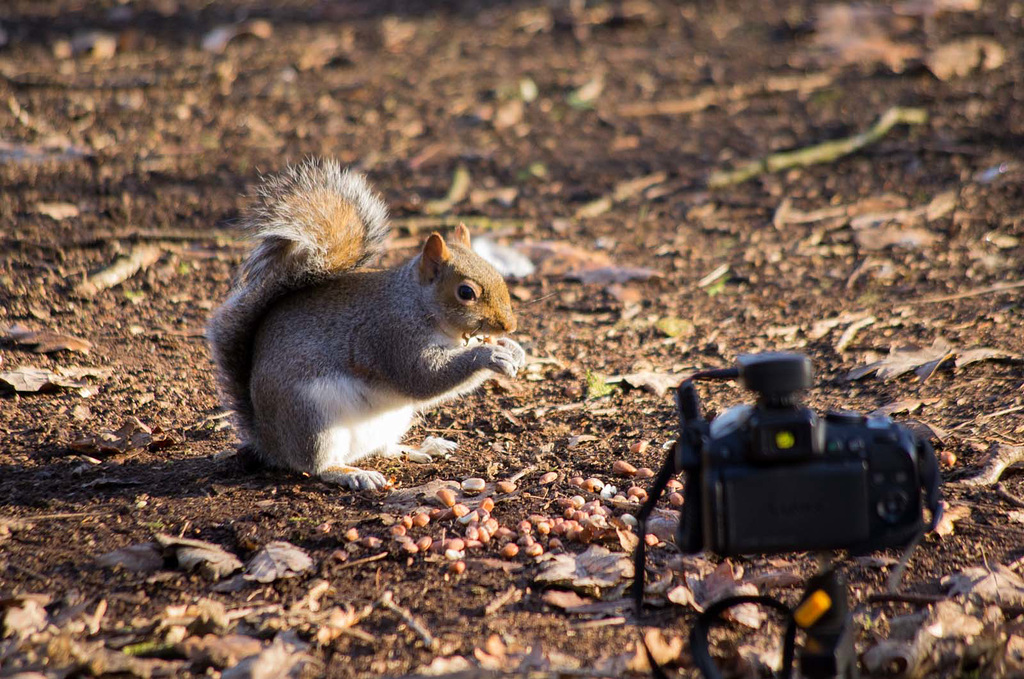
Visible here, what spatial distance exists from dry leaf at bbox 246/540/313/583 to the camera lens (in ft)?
4.66

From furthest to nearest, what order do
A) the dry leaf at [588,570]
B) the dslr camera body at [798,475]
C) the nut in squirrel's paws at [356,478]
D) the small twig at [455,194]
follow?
1. the small twig at [455,194]
2. the nut in squirrel's paws at [356,478]
3. the dry leaf at [588,570]
4. the dslr camera body at [798,475]

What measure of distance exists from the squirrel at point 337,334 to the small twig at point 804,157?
2.91 metres

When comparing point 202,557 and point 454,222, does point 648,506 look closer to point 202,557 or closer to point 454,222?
point 202,557

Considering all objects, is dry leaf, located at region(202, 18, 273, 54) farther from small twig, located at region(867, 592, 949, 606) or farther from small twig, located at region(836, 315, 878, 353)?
small twig, located at region(867, 592, 949, 606)

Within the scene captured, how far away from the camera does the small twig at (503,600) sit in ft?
7.67

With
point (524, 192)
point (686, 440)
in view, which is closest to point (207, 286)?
point (524, 192)

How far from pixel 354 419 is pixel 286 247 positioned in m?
0.59

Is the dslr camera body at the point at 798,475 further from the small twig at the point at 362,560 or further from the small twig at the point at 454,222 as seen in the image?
the small twig at the point at 454,222

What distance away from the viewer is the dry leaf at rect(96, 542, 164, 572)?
2.54m

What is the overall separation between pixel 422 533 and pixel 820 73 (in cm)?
563

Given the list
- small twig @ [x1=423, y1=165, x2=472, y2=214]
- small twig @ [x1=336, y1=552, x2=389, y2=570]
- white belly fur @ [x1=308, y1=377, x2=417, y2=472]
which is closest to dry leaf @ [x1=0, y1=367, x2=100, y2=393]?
white belly fur @ [x1=308, y1=377, x2=417, y2=472]

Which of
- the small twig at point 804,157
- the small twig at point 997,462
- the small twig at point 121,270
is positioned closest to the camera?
the small twig at point 997,462

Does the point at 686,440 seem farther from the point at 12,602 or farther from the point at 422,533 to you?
the point at 12,602

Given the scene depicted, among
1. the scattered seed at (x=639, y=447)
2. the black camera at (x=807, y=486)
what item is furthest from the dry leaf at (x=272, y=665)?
the scattered seed at (x=639, y=447)
